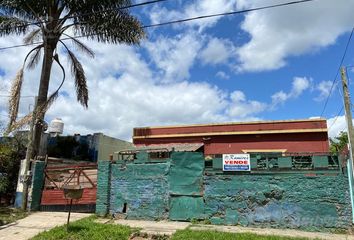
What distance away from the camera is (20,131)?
14.2 meters

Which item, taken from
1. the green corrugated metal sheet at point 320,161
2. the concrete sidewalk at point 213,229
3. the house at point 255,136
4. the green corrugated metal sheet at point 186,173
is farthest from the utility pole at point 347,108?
the house at point 255,136

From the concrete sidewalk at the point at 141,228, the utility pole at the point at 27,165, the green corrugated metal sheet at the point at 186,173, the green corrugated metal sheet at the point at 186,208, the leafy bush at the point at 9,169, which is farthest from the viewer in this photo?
the leafy bush at the point at 9,169

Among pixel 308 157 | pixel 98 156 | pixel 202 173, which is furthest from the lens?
pixel 98 156

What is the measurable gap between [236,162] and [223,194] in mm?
1064

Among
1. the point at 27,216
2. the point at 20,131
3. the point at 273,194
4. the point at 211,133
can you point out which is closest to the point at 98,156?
the point at 211,133

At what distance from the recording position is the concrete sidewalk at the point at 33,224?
9539mm

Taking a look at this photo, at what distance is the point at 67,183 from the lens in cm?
1234

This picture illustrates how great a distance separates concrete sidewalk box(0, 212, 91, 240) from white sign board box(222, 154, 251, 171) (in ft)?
16.7

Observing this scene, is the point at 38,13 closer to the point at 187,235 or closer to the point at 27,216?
the point at 27,216

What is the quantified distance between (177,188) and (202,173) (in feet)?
3.12

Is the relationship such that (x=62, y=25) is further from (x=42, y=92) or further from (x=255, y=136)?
(x=255, y=136)

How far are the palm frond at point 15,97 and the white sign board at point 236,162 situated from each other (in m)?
8.43

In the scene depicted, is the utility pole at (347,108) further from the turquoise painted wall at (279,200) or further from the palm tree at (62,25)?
the palm tree at (62,25)

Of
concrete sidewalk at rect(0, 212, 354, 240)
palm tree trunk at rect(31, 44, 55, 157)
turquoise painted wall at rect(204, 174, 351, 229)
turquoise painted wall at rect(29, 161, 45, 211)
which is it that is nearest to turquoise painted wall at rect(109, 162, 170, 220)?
concrete sidewalk at rect(0, 212, 354, 240)
